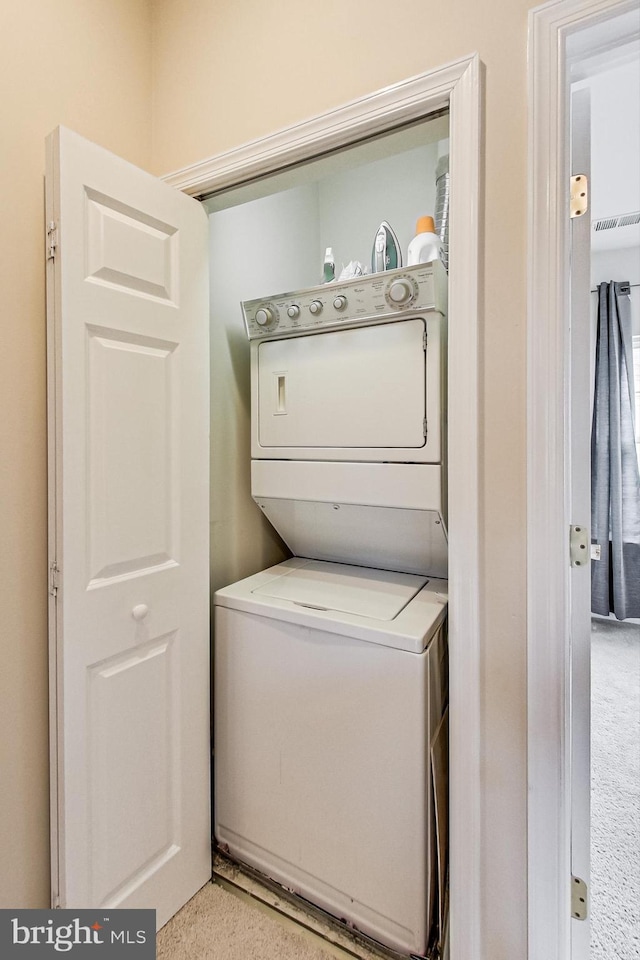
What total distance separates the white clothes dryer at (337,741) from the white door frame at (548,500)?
0.26 meters

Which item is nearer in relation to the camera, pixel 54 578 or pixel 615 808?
pixel 54 578

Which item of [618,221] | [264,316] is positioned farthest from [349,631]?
[618,221]

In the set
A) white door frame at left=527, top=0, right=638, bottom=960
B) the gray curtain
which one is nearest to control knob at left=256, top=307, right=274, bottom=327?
white door frame at left=527, top=0, right=638, bottom=960

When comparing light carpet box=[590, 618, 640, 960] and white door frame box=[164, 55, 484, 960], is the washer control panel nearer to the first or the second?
white door frame box=[164, 55, 484, 960]

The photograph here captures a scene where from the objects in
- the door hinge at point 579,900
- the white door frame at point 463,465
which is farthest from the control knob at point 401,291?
the door hinge at point 579,900

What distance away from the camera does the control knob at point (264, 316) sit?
1563 mm

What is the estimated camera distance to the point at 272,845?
1400 millimetres

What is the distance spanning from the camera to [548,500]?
0.97 meters

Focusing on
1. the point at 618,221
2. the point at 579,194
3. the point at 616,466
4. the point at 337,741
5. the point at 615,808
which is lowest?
the point at 615,808

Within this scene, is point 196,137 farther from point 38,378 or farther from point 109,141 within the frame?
point 38,378

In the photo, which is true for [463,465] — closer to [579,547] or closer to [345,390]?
[579,547]

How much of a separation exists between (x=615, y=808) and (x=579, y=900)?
1.02 m

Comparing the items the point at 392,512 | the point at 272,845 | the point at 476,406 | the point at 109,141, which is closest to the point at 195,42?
the point at 109,141

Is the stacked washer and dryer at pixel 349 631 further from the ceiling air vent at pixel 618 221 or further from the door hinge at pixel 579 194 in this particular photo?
the ceiling air vent at pixel 618 221
